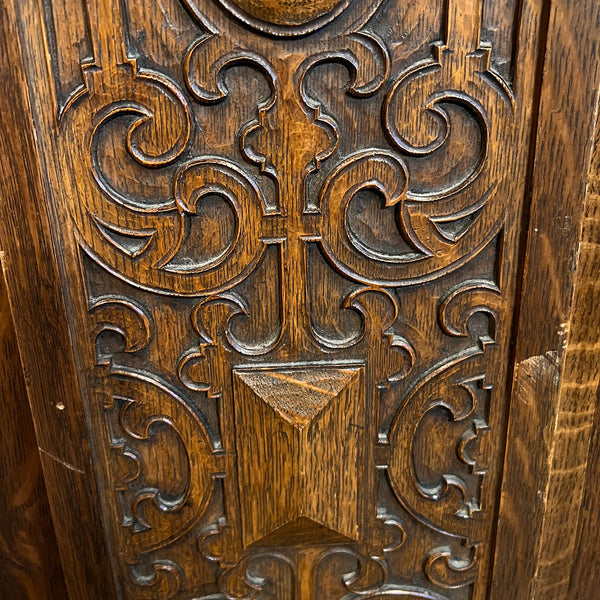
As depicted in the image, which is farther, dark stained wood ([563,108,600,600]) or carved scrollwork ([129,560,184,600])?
carved scrollwork ([129,560,184,600])

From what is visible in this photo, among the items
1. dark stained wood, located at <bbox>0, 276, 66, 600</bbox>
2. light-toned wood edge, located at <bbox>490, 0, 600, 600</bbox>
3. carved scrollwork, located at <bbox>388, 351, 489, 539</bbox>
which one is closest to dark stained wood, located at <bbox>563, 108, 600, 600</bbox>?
light-toned wood edge, located at <bbox>490, 0, 600, 600</bbox>

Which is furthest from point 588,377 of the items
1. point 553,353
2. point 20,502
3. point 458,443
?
point 20,502

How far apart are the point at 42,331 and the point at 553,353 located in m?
0.55

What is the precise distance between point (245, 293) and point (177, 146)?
16 cm

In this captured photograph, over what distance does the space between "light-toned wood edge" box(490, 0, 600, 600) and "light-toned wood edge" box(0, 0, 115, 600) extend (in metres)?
0.48

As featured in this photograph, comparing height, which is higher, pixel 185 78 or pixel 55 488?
pixel 185 78

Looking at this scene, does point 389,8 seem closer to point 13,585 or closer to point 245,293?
point 245,293

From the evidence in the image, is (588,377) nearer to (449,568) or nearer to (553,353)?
(553,353)

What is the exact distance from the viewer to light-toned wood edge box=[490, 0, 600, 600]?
0.58 m

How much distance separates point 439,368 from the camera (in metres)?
0.68

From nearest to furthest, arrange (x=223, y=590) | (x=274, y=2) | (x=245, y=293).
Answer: (x=274, y=2) < (x=245, y=293) < (x=223, y=590)

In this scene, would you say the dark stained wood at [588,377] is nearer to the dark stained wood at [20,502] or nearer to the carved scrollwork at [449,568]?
the carved scrollwork at [449,568]

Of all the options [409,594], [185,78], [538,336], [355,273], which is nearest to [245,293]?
[355,273]

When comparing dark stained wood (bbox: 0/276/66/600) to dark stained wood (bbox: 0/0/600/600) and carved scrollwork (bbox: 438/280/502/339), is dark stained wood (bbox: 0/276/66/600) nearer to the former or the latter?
dark stained wood (bbox: 0/0/600/600)
